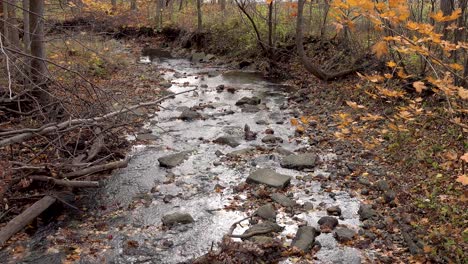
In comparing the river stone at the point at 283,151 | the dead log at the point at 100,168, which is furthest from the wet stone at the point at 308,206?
the dead log at the point at 100,168

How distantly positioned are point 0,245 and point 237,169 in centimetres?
458

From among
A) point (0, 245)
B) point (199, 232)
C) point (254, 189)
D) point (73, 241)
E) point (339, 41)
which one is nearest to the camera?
point (0, 245)

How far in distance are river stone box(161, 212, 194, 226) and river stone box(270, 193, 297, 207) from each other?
5.18 feet

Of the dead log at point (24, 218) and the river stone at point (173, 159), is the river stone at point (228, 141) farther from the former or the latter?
the dead log at point (24, 218)

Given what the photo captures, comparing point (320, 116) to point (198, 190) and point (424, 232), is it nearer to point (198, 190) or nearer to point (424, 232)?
point (198, 190)

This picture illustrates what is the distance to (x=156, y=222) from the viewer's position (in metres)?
6.67

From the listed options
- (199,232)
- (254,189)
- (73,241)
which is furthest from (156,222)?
(254,189)

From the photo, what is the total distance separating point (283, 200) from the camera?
23.7 ft

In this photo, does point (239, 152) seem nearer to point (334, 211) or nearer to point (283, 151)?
point (283, 151)

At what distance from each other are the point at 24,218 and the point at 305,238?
13.7 ft

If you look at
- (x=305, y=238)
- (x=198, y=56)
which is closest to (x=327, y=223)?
(x=305, y=238)

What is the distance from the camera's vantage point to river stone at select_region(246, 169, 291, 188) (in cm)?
781

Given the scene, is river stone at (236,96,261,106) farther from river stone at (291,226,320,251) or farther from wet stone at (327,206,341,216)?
river stone at (291,226,320,251)

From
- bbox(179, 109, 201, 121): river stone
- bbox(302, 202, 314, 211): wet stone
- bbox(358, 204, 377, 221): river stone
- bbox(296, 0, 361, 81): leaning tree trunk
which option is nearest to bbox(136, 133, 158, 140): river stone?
bbox(179, 109, 201, 121): river stone
